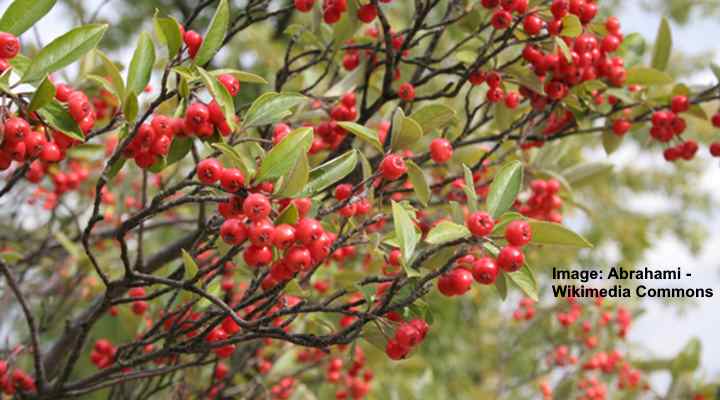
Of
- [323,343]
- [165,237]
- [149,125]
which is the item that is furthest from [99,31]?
[165,237]

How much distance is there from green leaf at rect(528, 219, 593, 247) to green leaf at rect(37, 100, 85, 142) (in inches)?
42.7

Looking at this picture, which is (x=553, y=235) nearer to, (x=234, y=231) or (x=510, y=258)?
(x=510, y=258)

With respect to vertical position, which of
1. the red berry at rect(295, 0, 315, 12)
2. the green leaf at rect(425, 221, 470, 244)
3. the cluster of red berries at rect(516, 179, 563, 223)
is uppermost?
the red berry at rect(295, 0, 315, 12)

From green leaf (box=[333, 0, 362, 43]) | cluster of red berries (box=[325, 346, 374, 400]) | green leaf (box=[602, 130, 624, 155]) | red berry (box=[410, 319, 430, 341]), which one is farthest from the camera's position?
cluster of red berries (box=[325, 346, 374, 400])

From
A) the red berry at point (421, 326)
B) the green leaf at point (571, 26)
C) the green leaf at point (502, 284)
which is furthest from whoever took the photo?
the green leaf at point (571, 26)

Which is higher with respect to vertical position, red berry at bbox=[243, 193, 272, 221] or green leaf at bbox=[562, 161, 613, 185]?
red berry at bbox=[243, 193, 272, 221]

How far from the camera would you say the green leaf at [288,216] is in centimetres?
146

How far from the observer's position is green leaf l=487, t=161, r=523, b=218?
160 centimetres

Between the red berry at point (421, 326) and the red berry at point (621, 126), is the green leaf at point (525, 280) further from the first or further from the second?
the red berry at point (621, 126)

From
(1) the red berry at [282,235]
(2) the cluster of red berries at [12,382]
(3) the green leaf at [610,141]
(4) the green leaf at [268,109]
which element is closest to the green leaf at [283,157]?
(1) the red berry at [282,235]

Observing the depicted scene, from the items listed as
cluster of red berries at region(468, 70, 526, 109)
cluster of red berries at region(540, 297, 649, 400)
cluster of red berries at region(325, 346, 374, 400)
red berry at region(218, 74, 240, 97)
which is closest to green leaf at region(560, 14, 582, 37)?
cluster of red berries at region(468, 70, 526, 109)

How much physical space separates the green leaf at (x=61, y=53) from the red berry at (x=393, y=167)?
0.76 m

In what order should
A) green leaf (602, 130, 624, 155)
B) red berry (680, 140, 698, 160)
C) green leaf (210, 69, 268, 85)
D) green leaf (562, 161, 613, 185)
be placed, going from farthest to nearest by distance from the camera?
green leaf (562, 161, 613, 185)
green leaf (602, 130, 624, 155)
red berry (680, 140, 698, 160)
green leaf (210, 69, 268, 85)

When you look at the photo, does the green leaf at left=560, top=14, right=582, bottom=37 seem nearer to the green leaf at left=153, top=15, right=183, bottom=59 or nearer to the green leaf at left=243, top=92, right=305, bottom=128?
the green leaf at left=243, top=92, right=305, bottom=128
